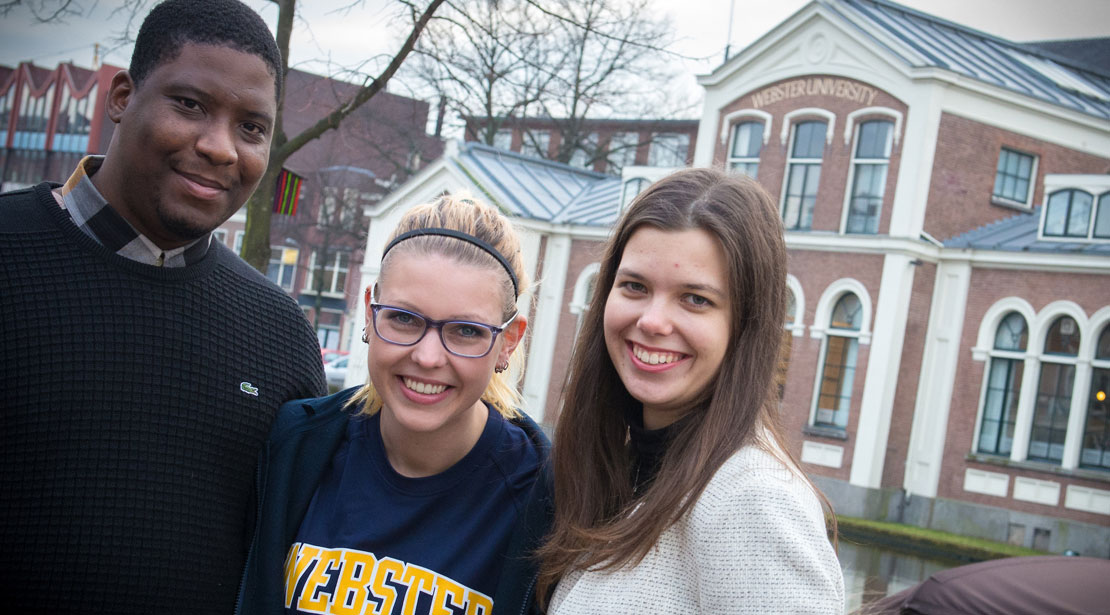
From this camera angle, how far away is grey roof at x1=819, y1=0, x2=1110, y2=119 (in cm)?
2138

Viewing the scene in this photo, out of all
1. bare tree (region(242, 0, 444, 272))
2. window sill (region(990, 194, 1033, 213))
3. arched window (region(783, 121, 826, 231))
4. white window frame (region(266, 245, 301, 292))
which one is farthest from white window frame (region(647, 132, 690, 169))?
bare tree (region(242, 0, 444, 272))

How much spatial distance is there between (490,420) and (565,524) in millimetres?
460

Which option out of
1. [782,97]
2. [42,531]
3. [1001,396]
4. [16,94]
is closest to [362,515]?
[42,531]

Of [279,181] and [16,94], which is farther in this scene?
[16,94]

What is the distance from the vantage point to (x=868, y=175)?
21938 mm

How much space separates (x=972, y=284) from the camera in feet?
67.8

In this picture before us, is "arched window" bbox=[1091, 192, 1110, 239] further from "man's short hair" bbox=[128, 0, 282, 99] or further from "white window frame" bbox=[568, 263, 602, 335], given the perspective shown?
"man's short hair" bbox=[128, 0, 282, 99]

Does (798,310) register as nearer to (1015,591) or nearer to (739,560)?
(1015,591)

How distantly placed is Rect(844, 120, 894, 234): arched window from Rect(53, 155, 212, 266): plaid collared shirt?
2023 cm

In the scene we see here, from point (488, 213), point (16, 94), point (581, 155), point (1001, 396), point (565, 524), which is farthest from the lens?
point (16, 94)

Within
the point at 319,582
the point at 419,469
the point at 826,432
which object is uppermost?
the point at 419,469

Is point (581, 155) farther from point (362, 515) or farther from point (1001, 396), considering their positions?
point (362, 515)

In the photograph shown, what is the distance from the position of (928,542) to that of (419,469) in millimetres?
17307

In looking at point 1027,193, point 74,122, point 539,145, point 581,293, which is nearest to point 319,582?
point 1027,193
